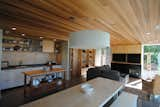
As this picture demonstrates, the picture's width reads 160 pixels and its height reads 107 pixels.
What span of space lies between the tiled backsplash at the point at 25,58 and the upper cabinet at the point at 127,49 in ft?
15.7

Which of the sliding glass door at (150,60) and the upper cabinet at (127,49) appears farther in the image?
the upper cabinet at (127,49)

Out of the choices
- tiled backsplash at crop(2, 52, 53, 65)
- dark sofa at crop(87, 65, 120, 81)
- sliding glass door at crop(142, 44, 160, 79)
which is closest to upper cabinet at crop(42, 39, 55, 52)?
tiled backsplash at crop(2, 52, 53, 65)

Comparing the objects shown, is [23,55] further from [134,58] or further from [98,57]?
[134,58]

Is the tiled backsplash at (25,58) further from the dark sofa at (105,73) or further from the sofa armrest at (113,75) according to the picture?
the sofa armrest at (113,75)

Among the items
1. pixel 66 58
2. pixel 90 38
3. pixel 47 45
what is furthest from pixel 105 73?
pixel 90 38

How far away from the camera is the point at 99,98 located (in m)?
1.83

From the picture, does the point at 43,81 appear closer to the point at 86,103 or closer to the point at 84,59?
the point at 86,103

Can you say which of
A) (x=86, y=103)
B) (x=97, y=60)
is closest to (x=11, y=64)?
(x=86, y=103)

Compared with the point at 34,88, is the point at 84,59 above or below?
above

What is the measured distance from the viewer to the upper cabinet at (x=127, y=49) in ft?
25.0

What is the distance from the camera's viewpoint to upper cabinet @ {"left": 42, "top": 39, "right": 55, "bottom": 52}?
19.7 feet

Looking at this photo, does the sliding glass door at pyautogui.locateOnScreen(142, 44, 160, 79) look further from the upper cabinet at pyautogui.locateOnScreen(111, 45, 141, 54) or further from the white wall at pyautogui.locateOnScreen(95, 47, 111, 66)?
the white wall at pyautogui.locateOnScreen(95, 47, 111, 66)

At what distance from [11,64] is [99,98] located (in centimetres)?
479

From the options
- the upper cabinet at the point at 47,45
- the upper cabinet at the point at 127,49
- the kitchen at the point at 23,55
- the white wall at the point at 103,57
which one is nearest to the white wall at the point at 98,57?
the white wall at the point at 103,57
